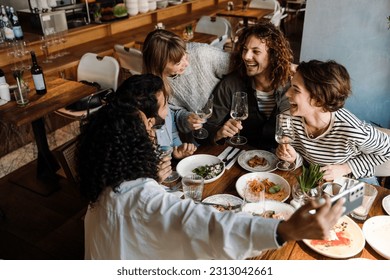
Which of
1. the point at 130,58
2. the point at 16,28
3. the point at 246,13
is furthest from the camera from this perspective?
the point at 246,13

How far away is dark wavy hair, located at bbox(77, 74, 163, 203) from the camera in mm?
1075

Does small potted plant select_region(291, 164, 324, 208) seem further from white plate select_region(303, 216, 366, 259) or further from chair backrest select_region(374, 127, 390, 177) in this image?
chair backrest select_region(374, 127, 390, 177)

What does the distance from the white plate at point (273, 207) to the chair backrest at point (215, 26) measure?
3.35 meters

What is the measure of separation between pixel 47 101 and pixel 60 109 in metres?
0.50

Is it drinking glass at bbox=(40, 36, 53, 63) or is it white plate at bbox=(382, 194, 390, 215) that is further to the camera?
drinking glass at bbox=(40, 36, 53, 63)

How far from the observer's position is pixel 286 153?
165 cm

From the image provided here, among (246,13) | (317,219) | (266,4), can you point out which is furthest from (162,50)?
(266,4)

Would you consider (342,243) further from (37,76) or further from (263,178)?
(37,76)

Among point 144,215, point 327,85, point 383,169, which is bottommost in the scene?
point 383,169

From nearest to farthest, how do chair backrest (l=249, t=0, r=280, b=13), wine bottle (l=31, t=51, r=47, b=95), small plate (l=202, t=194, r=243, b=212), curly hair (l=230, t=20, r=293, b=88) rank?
small plate (l=202, t=194, r=243, b=212), curly hair (l=230, t=20, r=293, b=88), wine bottle (l=31, t=51, r=47, b=95), chair backrest (l=249, t=0, r=280, b=13)

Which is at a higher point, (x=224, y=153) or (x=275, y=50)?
(x=275, y=50)

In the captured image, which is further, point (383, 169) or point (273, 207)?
point (383, 169)

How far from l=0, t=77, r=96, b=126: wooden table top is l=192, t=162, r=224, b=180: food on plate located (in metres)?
1.25

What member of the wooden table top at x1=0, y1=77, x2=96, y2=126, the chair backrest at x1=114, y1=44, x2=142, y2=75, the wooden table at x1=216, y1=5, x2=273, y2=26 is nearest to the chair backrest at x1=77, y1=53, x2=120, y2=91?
the chair backrest at x1=114, y1=44, x2=142, y2=75
